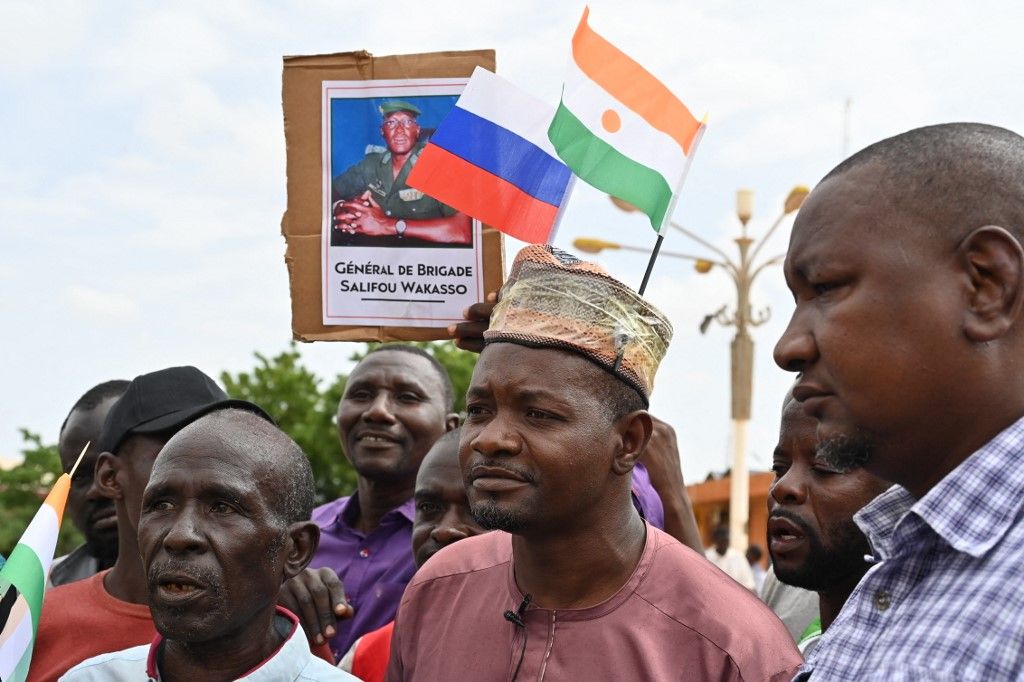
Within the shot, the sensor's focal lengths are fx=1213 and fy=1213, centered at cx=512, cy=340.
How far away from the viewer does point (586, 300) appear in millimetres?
3316

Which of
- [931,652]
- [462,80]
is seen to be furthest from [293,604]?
[931,652]

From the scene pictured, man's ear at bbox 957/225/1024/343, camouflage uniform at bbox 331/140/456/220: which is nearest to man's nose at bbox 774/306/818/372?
man's ear at bbox 957/225/1024/343

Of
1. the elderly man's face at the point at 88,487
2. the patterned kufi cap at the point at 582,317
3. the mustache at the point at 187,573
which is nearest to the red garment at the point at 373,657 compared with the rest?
the mustache at the point at 187,573

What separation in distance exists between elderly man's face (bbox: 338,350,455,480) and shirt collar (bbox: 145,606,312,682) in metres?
1.69

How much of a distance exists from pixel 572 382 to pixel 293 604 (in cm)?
151

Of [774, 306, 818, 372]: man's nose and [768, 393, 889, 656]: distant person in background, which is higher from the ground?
[774, 306, 818, 372]: man's nose

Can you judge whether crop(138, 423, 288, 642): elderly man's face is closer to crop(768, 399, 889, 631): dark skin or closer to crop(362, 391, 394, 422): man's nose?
crop(768, 399, 889, 631): dark skin

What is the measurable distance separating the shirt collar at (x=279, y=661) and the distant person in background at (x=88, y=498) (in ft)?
4.56

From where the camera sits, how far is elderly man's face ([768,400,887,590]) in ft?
11.0

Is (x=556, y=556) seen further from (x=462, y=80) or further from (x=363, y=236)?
(x=462, y=80)

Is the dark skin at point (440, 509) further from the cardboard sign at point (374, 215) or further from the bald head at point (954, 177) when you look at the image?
the bald head at point (954, 177)

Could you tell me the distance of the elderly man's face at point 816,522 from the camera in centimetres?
335

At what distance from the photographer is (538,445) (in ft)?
10.4

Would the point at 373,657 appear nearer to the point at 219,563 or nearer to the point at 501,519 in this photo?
the point at 219,563
